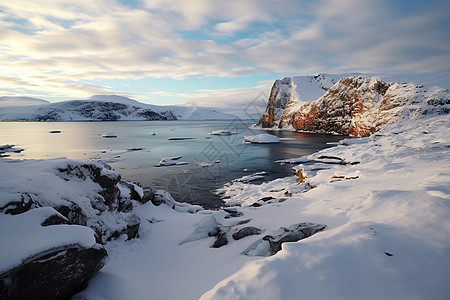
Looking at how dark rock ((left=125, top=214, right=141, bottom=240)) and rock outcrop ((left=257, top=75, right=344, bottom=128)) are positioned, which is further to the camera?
rock outcrop ((left=257, top=75, right=344, bottom=128))

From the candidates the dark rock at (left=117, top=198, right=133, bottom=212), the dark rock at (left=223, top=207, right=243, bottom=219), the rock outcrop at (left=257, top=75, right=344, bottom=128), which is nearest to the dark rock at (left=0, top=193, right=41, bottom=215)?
the dark rock at (left=117, top=198, right=133, bottom=212)

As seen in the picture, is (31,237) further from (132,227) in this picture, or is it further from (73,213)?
(132,227)

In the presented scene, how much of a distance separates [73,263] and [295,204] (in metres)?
6.53

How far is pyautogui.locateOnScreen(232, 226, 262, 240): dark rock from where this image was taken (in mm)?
5951

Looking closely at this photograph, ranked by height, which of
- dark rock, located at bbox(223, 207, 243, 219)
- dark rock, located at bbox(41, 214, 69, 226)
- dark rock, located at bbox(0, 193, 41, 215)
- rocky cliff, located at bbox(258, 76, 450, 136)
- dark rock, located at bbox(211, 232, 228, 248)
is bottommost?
dark rock, located at bbox(223, 207, 243, 219)

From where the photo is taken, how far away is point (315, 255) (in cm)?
333

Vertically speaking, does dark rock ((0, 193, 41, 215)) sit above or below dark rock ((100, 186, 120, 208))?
above

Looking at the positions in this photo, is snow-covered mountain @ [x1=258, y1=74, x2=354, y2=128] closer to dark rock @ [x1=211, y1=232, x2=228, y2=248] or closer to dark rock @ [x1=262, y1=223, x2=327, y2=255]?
dark rock @ [x1=211, y1=232, x2=228, y2=248]

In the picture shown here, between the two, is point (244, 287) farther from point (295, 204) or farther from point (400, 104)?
point (400, 104)

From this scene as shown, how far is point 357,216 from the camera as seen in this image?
505 cm

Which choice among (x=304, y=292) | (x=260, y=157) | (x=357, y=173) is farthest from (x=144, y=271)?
(x=260, y=157)

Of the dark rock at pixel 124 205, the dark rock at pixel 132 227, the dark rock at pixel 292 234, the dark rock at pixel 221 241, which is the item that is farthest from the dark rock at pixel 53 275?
the dark rock at pixel 292 234

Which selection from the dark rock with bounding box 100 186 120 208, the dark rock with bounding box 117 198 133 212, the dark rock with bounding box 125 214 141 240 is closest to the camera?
the dark rock with bounding box 125 214 141 240

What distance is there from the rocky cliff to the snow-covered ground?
113ft
